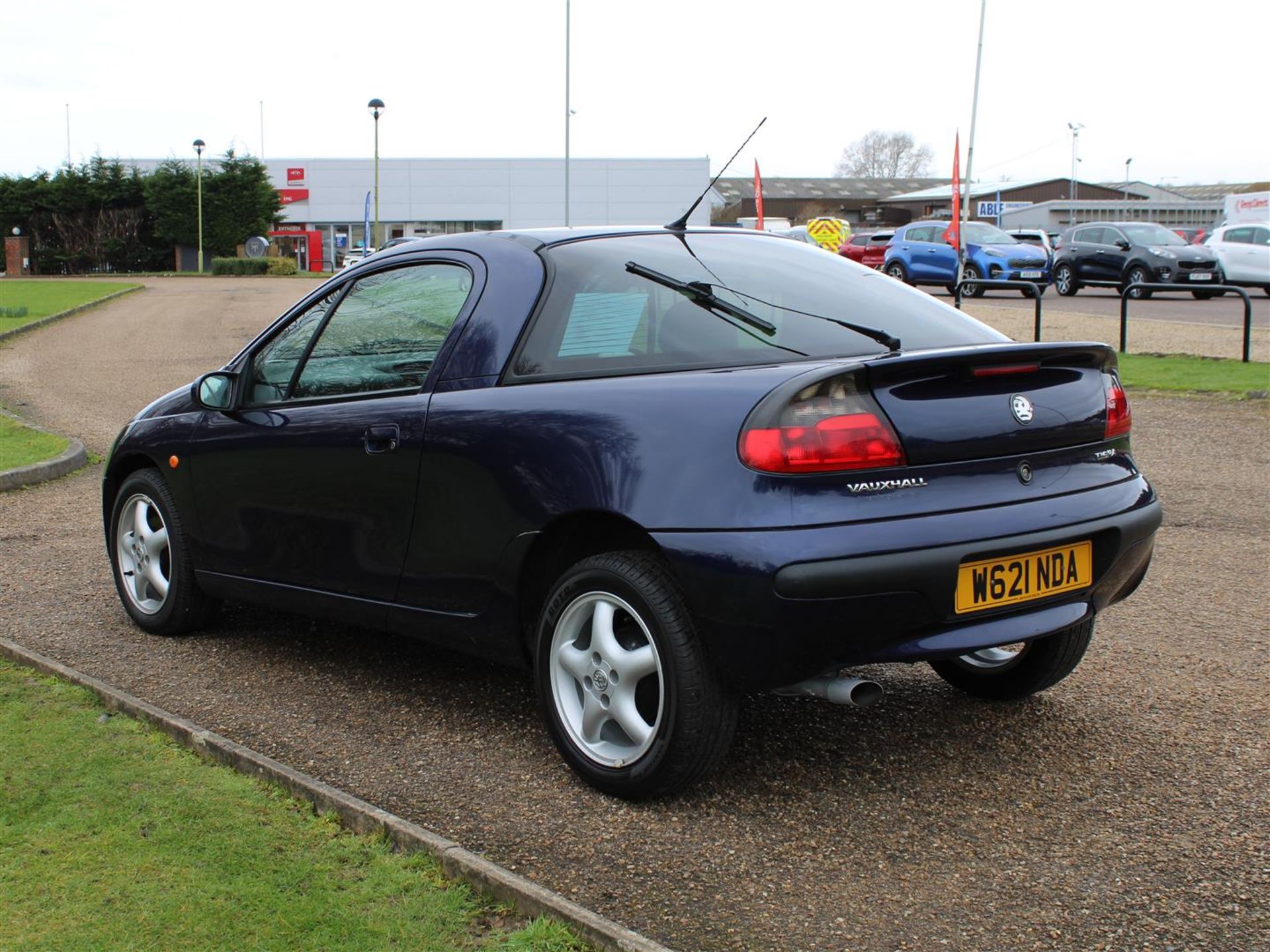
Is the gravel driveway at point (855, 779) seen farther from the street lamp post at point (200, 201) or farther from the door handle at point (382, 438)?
the street lamp post at point (200, 201)

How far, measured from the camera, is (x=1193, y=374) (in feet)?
48.2

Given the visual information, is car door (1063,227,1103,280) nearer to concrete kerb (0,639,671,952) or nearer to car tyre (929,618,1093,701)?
car tyre (929,618,1093,701)

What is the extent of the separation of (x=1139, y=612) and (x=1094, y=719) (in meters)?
1.50

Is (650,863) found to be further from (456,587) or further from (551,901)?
(456,587)

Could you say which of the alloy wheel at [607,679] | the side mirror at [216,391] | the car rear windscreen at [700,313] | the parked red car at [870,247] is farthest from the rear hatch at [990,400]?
the parked red car at [870,247]

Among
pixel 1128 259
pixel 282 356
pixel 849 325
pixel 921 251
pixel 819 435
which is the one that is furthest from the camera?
pixel 921 251

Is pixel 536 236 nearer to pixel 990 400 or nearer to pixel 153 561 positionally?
pixel 990 400

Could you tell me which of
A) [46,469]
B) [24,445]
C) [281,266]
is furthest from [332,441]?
[281,266]

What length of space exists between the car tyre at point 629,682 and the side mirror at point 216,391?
187cm

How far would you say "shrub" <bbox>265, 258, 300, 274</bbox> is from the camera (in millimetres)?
56125

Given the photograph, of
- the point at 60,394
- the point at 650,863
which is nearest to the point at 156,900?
the point at 650,863

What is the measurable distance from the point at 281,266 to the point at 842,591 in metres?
55.6

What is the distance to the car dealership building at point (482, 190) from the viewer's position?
72.0m

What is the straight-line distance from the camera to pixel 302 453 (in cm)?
467
